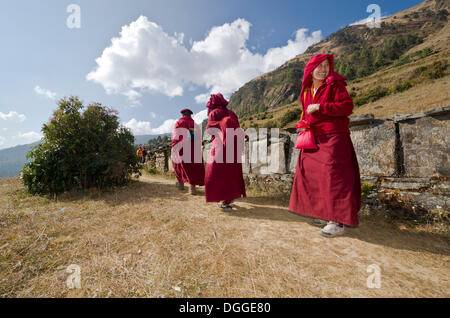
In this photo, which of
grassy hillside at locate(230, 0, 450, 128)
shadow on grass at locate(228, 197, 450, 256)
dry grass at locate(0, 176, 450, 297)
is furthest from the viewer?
grassy hillside at locate(230, 0, 450, 128)

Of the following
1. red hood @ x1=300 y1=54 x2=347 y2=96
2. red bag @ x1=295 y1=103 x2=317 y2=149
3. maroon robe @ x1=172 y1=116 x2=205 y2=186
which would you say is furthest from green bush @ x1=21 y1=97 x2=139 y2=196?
red hood @ x1=300 y1=54 x2=347 y2=96

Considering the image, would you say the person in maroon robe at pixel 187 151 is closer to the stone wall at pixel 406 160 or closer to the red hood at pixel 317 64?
the red hood at pixel 317 64

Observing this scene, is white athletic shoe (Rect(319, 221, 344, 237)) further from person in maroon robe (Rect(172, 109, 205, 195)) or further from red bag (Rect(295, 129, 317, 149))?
person in maroon robe (Rect(172, 109, 205, 195))

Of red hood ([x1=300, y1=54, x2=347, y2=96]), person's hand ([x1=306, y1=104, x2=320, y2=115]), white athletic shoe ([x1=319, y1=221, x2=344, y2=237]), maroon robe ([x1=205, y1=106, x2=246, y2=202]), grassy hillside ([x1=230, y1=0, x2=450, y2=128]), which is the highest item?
grassy hillside ([x1=230, y1=0, x2=450, y2=128])

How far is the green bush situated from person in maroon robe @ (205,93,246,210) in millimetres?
2988

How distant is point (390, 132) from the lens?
2.84m

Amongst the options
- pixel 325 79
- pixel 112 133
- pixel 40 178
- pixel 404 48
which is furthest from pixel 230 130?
pixel 404 48

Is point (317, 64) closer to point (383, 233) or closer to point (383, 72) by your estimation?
point (383, 233)

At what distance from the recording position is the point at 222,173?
3209 mm

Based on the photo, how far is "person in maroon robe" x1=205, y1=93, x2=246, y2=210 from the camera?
10.4 ft

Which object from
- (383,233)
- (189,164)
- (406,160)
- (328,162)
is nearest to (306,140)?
(328,162)

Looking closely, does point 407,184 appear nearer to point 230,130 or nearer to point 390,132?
point 390,132

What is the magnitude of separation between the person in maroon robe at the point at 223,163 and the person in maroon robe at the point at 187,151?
4.71 feet

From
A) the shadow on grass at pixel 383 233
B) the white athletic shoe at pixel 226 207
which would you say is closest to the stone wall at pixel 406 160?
the shadow on grass at pixel 383 233
